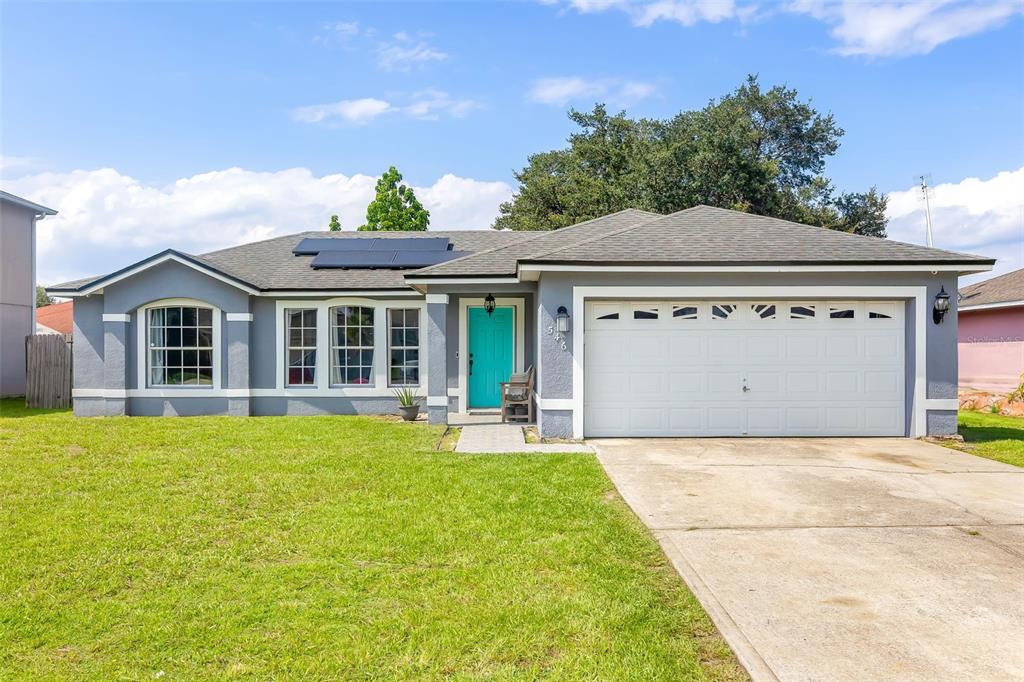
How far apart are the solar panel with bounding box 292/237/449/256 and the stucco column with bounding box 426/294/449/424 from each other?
4359 mm

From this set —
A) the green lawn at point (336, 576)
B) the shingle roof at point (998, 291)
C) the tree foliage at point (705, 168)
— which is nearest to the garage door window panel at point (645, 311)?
the green lawn at point (336, 576)

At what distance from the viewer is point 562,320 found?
30.7ft

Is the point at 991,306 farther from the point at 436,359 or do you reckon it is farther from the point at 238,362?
the point at 238,362

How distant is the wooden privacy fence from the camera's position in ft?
47.9

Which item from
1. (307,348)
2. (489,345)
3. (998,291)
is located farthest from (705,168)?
(307,348)

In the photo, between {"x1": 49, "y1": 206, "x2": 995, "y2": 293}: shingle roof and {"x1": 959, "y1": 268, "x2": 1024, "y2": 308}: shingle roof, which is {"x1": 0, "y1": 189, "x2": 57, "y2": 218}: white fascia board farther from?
{"x1": 959, "y1": 268, "x2": 1024, "y2": 308}: shingle roof

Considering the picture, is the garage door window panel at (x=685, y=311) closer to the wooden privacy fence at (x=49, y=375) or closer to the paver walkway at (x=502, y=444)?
the paver walkway at (x=502, y=444)

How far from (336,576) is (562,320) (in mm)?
5921

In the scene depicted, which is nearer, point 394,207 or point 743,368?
point 743,368

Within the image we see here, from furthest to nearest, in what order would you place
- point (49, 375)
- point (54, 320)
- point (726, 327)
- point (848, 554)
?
point (54, 320), point (49, 375), point (726, 327), point (848, 554)

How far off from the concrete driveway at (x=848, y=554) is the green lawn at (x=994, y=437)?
2.49ft

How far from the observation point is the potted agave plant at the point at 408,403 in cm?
1188

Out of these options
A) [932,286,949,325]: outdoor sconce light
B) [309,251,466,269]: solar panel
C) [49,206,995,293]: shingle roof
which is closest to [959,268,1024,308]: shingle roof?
[932,286,949,325]: outdoor sconce light

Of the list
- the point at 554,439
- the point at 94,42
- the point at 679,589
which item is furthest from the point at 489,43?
the point at 679,589
